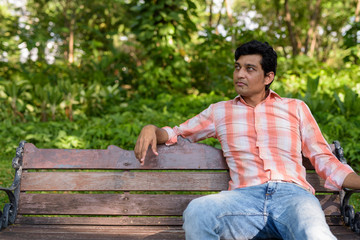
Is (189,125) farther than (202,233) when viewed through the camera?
Yes

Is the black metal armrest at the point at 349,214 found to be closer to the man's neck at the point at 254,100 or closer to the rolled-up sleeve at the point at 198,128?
the man's neck at the point at 254,100

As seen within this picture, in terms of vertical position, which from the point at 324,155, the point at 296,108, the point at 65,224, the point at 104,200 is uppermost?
the point at 296,108

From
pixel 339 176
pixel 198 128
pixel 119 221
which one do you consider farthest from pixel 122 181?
pixel 339 176

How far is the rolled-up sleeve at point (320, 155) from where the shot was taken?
2299 millimetres

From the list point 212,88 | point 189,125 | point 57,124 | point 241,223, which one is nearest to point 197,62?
point 212,88

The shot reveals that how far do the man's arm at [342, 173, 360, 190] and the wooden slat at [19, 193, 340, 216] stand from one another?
54cm

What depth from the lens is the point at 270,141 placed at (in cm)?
242

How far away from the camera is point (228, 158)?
8.39ft

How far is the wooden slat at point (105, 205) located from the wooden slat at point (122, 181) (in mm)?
68

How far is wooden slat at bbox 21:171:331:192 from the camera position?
2.68 m

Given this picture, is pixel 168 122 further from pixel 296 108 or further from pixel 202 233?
pixel 202 233

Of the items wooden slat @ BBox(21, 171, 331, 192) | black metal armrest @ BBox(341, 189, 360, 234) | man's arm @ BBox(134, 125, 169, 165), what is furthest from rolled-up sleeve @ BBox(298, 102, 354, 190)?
man's arm @ BBox(134, 125, 169, 165)

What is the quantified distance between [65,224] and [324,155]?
1966mm

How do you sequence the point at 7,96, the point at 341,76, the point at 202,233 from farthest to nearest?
the point at 341,76
the point at 7,96
the point at 202,233
